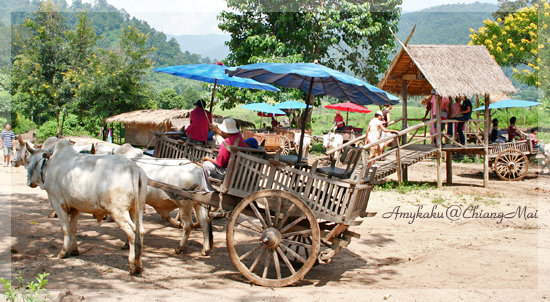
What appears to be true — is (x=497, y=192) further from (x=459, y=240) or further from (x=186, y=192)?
(x=186, y=192)

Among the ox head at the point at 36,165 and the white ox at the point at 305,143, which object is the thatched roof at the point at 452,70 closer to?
the white ox at the point at 305,143

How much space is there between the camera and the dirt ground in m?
4.67

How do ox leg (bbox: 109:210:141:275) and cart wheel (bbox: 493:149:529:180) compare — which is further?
cart wheel (bbox: 493:149:529:180)

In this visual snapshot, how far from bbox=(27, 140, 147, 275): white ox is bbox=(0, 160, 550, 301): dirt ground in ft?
1.67

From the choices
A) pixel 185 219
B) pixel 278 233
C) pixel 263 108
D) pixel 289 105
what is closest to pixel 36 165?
pixel 185 219

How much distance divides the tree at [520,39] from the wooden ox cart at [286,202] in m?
20.1

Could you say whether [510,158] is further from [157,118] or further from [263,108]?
[157,118]

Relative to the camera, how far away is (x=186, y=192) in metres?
5.64

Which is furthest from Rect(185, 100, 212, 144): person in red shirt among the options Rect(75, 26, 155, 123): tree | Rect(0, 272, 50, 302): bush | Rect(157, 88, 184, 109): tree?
Rect(157, 88, 184, 109): tree

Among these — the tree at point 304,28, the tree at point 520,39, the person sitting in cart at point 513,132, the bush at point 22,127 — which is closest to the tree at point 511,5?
the tree at point 520,39

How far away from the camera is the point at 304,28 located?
21.5 meters

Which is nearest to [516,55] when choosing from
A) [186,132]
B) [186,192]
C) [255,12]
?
[255,12]

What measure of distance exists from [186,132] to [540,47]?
776 inches

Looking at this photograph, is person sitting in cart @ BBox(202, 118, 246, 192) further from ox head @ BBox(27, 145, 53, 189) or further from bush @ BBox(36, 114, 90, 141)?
bush @ BBox(36, 114, 90, 141)
